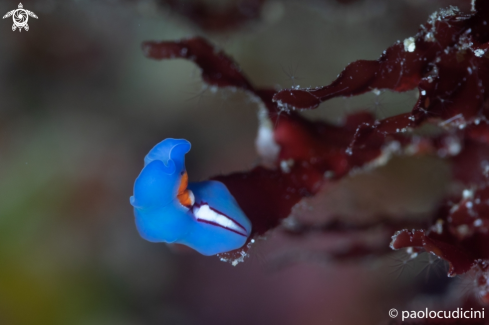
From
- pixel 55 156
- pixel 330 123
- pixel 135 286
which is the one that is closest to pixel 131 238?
pixel 135 286

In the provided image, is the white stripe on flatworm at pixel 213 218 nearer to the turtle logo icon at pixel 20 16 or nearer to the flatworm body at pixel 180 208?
the flatworm body at pixel 180 208

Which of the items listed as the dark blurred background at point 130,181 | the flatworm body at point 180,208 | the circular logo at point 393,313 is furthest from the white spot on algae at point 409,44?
the circular logo at point 393,313

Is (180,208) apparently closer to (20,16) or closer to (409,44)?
(409,44)

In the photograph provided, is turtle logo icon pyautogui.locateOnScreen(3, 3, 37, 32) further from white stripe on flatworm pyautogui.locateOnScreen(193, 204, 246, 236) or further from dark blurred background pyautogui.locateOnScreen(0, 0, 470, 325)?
white stripe on flatworm pyautogui.locateOnScreen(193, 204, 246, 236)

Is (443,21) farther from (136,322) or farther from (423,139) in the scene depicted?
(136,322)

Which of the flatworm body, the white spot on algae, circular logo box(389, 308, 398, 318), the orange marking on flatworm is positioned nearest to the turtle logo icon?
the flatworm body

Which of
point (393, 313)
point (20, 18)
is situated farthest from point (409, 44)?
point (20, 18)
